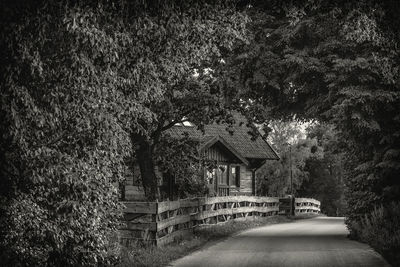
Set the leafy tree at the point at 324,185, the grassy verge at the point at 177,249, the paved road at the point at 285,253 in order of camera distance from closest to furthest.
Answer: the grassy verge at the point at 177,249, the paved road at the point at 285,253, the leafy tree at the point at 324,185

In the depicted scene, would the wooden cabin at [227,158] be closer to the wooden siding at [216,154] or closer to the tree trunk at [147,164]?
→ the wooden siding at [216,154]

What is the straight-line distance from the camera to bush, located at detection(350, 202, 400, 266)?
46.1 feet

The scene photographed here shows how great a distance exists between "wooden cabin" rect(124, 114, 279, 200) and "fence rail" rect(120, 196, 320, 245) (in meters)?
3.75

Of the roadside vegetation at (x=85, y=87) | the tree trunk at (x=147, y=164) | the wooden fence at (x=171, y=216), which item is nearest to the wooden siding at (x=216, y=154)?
the wooden fence at (x=171, y=216)

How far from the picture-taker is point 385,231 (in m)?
15.4

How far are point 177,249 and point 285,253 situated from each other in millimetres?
2658

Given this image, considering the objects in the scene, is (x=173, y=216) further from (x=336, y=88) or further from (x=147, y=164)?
(x=336, y=88)

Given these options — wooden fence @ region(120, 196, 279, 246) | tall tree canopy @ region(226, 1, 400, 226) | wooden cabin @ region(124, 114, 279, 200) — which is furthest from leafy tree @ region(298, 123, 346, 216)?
tall tree canopy @ region(226, 1, 400, 226)

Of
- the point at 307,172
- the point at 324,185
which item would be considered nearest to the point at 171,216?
the point at 307,172

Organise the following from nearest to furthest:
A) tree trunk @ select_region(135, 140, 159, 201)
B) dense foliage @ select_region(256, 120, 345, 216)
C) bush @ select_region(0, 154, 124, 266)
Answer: bush @ select_region(0, 154, 124, 266)
tree trunk @ select_region(135, 140, 159, 201)
dense foliage @ select_region(256, 120, 345, 216)

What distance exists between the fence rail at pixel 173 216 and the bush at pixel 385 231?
5174 millimetres

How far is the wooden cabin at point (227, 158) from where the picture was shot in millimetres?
31703

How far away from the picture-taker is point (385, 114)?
17.8 meters

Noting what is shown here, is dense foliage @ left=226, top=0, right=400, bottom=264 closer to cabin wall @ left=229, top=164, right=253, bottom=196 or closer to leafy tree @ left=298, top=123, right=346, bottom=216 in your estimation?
cabin wall @ left=229, top=164, right=253, bottom=196
